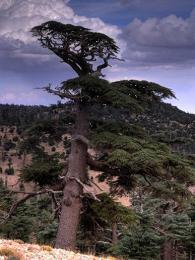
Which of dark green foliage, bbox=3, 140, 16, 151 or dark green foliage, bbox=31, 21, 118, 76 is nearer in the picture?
dark green foliage, bbox=31, 21, 118, 76

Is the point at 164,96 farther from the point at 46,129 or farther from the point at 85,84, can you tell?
the point at 46,129

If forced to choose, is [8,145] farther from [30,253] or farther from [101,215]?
[30,253]

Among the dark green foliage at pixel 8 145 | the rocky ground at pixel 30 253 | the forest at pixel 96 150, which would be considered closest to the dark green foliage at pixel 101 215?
the forest at pixel 96 150

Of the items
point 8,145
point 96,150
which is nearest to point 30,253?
point 96,150

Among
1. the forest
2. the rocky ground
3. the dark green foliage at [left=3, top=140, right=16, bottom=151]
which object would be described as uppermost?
the dark green foliage at [left=3, top=140, right=16, bottom=151]

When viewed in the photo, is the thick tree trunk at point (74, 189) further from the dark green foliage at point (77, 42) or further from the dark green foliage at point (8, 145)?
the dark green foliage at point (8, 145)

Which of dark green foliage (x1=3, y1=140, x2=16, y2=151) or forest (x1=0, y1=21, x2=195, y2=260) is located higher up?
dark green foliage (x1=3, y1=140, x2=16, y2=151)

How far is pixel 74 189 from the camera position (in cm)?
2012

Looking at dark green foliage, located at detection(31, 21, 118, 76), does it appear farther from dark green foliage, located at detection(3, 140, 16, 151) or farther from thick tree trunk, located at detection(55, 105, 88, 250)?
dark green foliage, located at detection(3, 140, 16, 151)

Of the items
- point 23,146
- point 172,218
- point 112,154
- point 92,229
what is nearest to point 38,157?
point 23,146

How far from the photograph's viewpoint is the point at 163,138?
21.2m

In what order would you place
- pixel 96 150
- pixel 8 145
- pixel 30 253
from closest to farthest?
pixel 30 253 < pixel 96 150 < pixel 8 145

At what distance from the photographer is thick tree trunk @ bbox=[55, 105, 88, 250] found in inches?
782

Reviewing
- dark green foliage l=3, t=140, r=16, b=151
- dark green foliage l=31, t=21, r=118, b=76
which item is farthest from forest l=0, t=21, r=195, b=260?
dark green foliage l=3, t=140, r=16, b=151
